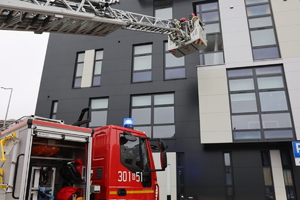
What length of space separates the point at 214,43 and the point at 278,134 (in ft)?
18.9

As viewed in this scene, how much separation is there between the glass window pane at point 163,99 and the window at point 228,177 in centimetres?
395

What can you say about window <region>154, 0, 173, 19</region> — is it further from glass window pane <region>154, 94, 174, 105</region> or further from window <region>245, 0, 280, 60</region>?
glass window pane <region>154, 94, 174, 105</region>

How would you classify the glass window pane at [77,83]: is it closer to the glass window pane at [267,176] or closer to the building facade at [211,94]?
the building facade at [211,94]

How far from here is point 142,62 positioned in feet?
49.2

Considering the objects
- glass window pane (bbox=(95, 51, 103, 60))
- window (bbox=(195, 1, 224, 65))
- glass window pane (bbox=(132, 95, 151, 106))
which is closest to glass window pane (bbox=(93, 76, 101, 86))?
glass window pane (bbox=(95, 51, 103, 60))

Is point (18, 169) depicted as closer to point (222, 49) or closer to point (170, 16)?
point (222, 49)

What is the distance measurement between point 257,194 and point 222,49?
739 centimetres

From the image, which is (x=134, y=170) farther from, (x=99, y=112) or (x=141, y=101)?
(x=99, y=112)

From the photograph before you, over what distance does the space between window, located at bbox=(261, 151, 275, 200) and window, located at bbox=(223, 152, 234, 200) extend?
4.91 ft

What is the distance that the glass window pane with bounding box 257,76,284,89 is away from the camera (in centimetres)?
1240

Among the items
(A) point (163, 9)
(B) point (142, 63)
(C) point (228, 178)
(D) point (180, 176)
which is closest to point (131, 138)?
(D) point (180, 176)

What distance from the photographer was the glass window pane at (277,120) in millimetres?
11648

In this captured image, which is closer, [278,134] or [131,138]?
[131,138]

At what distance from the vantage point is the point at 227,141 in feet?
39.1
